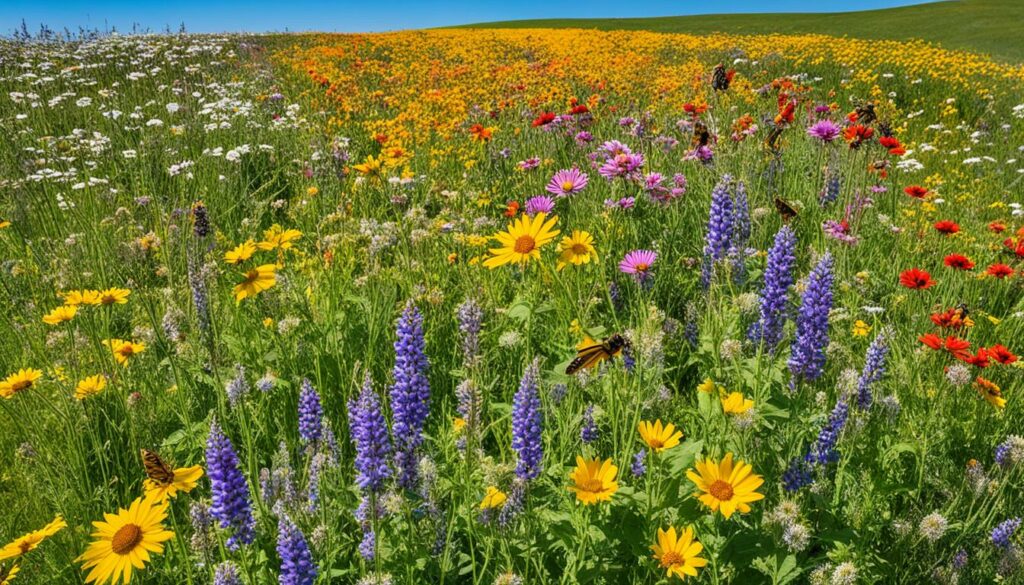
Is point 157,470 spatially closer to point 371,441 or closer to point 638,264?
point 371,441

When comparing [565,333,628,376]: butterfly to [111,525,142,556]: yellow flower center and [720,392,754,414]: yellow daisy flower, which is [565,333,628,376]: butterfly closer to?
[720,392,754,414]: yellow daisy flower

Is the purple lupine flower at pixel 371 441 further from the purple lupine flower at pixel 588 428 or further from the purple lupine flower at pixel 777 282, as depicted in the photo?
the purple lupine flower at pixel 777 282

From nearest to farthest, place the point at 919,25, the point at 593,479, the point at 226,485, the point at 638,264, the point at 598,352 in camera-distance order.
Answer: the point at 593,479 < the point at 226,485 < the point at 598,352 < the point at 638,264 < the point at 919,25

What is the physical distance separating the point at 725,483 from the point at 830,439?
0.78 metres

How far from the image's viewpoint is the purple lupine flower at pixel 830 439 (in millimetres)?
1958

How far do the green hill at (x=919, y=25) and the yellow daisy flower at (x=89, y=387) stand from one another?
19161mm

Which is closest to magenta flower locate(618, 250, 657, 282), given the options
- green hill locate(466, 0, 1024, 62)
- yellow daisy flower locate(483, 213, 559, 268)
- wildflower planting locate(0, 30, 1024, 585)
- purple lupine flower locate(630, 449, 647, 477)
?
wildflower planting locate(0, 30, 1024, 585)

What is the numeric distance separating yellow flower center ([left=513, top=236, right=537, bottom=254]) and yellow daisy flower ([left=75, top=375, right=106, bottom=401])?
149 cm

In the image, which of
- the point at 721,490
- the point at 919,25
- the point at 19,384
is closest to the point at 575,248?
the point at 721,490

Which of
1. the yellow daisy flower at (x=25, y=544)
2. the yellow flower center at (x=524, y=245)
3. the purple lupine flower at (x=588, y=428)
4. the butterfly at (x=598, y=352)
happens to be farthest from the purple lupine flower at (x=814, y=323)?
the yellow daisy flower at (x=25, y=544)

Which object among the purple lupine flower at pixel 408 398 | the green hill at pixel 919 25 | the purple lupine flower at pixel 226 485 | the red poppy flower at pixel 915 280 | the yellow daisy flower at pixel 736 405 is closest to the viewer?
the purple lupine flower at pixel 226 485

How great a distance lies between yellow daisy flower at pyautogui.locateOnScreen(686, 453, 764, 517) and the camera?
1337mm

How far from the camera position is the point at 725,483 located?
138 cm

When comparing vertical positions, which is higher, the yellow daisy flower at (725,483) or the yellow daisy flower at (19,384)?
the yellow daisy flower at (19,384)
